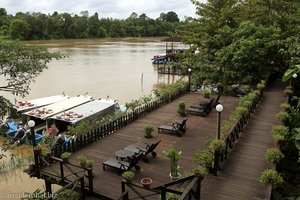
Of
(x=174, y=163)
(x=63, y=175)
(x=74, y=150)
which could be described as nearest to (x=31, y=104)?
(x=74, y=150)

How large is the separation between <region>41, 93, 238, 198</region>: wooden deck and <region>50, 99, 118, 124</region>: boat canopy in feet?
15.4

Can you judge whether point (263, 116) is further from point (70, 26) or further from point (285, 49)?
point (70, 26)

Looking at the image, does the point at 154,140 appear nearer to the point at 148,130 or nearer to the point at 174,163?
the point at 148,130

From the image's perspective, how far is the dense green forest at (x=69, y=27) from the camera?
211 feet

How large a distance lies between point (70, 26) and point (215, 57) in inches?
2603

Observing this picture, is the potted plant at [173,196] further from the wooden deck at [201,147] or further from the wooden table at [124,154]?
the wooden table at [124,154]

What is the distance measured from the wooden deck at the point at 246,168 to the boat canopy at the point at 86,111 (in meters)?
9.33

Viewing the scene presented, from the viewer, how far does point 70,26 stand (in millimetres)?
78000

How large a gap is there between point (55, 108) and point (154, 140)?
373 inches

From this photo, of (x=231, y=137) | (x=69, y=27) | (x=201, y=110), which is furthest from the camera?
(x=69, y=27)

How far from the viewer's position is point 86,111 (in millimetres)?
17500

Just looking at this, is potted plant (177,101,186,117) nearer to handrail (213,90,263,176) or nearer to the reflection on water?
handrail (213,90,263,176)

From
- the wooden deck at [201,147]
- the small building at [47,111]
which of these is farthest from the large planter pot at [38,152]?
the small building at [47,111]

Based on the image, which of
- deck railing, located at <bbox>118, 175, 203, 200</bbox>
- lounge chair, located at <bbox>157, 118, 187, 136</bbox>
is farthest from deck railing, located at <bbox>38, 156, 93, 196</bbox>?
lounge chair, located at <bbox>157, 118, 187, 136</bbox>
